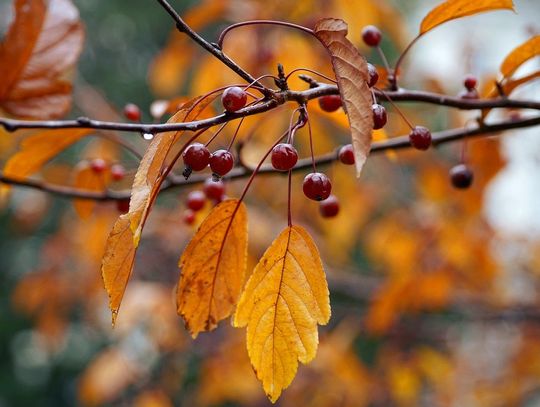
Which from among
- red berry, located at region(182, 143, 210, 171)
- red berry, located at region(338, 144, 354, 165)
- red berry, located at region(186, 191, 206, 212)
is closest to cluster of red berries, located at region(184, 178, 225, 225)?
red berry, located at region(186, 191, 206, 212)

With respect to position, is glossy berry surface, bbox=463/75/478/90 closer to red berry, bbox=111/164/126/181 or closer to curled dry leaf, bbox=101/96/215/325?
curled dry leaf, bbox=101/96/215/325

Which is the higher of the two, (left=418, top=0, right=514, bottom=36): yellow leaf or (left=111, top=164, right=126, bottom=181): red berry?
(left=418, top=0, right=514, bottom=36): yellow leaf

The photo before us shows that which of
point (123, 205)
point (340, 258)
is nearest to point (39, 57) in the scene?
point (123, 205)

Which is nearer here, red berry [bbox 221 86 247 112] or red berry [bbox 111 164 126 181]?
red berry [bbox 221 86 247 112]

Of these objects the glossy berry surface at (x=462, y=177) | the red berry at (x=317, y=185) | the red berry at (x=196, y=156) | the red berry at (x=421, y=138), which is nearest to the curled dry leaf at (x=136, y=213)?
the red berry at (x=196, y=156)

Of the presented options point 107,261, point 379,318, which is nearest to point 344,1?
point 379,318

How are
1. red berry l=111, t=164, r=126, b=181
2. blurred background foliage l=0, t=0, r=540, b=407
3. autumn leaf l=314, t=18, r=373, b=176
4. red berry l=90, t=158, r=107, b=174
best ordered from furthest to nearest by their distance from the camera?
blurred background foliage l=0, t=0, r=540, b=407
red berry l=111, t=164, r=126, b=181
red berry l=90, t=158, r=107, b=174
autumn leaf l=314, t=18, r=373, b=176

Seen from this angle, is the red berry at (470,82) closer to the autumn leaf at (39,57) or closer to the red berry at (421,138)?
the red berry at (421,138)

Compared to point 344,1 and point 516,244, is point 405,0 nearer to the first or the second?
point 516,244
